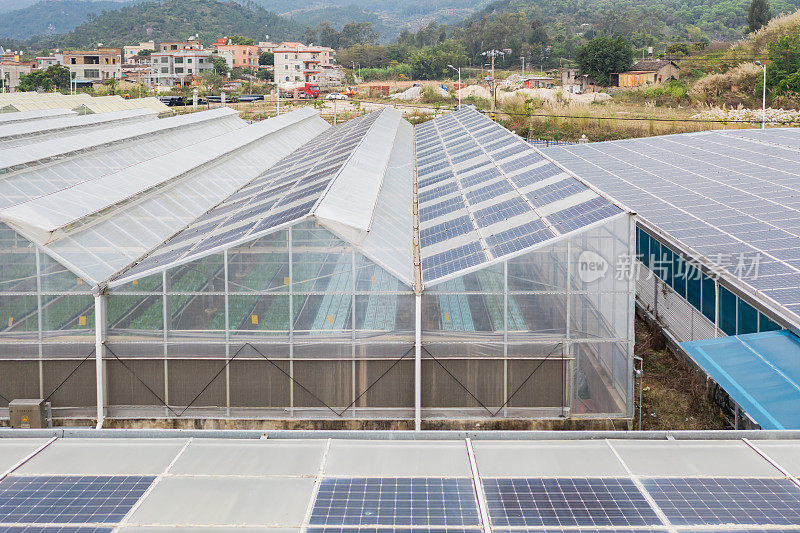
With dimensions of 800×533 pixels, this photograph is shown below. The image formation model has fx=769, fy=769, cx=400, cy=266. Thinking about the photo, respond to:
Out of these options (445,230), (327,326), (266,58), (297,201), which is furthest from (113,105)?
(266,58)

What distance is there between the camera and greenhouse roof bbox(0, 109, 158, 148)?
112 feet

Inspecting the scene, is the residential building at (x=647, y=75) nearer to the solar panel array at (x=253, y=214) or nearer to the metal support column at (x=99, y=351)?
the solar panel array at (x=253, y=214)

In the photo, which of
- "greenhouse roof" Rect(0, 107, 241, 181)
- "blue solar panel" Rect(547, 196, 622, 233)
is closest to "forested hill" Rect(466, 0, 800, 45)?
"greenhouse roof" Rect(0, 107, 241, 181)

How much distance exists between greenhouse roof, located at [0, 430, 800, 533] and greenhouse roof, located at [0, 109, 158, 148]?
91.9ft

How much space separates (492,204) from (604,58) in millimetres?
76322

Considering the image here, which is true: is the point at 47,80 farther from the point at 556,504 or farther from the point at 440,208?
the point at 556,504

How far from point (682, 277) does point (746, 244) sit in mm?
1786

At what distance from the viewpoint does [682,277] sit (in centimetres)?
1872

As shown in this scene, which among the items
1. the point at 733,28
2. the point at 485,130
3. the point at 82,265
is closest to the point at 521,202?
the point at 82,265

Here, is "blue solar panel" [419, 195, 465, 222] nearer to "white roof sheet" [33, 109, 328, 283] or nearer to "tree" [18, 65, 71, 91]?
"white roof sheet" [33, 109, 328, 283]

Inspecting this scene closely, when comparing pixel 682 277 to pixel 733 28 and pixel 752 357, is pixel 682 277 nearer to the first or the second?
pixel 752 357

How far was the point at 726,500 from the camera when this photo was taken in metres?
7.56

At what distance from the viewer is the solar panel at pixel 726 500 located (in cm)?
721

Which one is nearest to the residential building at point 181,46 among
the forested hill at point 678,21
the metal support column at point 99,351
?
the forested hill at point 678,21
